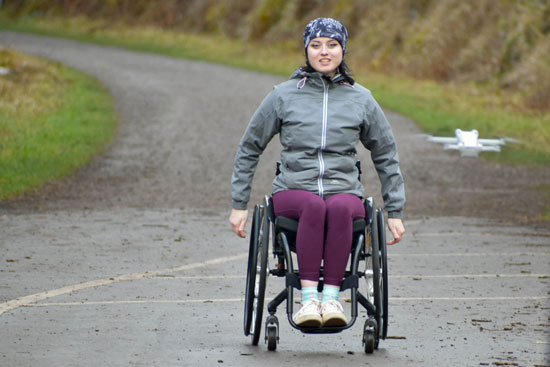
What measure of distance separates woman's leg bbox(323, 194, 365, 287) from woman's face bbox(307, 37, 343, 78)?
Answer: 2.61 feet

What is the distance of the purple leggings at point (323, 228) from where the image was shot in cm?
695

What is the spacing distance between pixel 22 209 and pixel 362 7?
28526mm

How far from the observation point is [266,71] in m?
36.1

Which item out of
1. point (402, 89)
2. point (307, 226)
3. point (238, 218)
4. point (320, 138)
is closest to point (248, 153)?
point (238, 218)

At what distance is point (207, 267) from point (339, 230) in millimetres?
4112

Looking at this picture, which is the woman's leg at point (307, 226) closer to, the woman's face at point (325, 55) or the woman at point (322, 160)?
the woman at point (322, 160)

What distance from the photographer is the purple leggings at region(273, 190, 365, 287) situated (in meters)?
6.95

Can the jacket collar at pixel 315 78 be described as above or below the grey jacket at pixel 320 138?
above

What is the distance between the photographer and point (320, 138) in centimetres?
707

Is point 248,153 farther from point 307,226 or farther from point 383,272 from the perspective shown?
point 383,272

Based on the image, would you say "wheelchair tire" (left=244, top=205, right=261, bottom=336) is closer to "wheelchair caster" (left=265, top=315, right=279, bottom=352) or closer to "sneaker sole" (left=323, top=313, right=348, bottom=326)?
"wheelchair caster" (left=265, top=315, right=279, bottom=352)

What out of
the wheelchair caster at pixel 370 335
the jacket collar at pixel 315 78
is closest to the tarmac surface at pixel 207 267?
the wheelchair caster at pixel 370 335

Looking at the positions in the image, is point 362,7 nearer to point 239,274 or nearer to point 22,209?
point 22,209

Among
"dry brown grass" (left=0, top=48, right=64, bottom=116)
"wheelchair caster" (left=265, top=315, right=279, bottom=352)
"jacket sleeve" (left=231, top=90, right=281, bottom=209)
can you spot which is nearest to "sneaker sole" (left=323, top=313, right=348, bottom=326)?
"wheelchair caster" (left=265, top=315, right=279, bottom=352)
